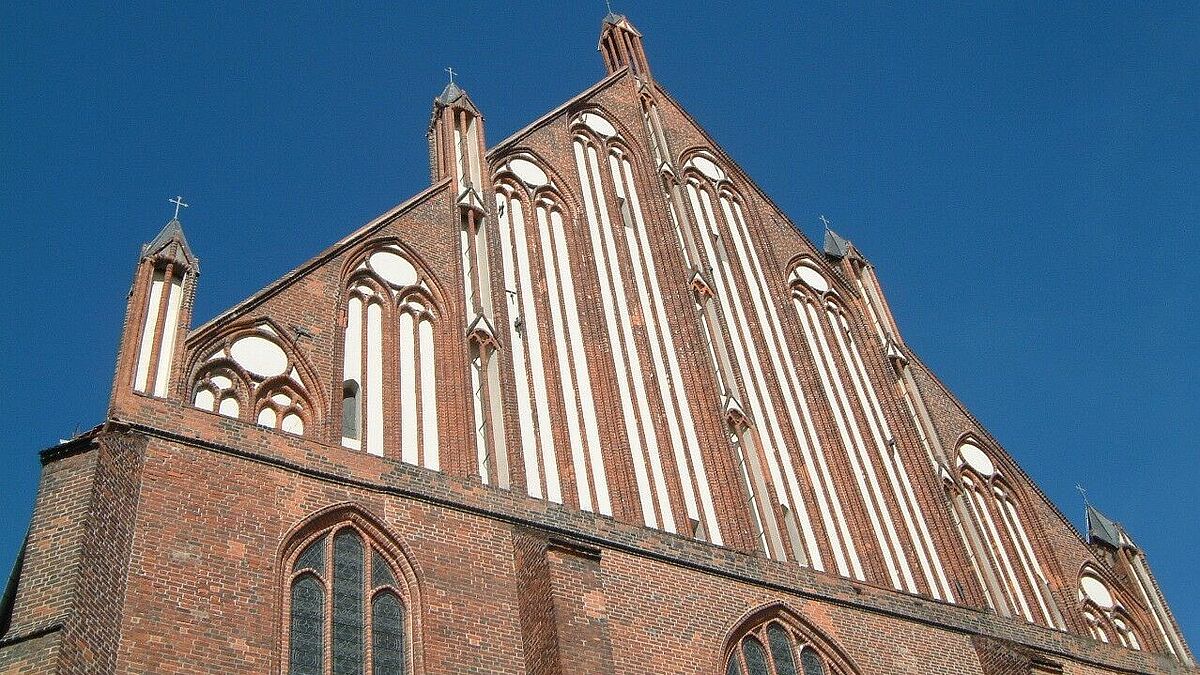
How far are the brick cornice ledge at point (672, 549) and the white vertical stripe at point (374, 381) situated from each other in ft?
1.83

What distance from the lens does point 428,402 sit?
1504cm

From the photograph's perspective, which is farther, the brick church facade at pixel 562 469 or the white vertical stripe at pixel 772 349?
the white vertical stripe at pixel 772 349

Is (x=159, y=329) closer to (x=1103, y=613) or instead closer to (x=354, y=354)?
(x=354, y=354)

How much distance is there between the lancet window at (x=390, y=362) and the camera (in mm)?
14352

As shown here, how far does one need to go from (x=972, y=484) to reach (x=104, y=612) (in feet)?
48.0

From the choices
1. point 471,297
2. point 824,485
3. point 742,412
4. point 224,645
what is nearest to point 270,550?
point 224,645

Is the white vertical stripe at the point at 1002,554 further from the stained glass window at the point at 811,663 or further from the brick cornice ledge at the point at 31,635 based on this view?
the brick cornice ledge at the point at 31,635

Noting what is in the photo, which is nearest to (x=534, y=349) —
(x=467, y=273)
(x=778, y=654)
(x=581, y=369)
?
(x=581, y=369)

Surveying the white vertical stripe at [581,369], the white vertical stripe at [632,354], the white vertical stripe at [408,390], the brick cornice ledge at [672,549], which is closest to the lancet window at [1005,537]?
the brick cornice ledge at [672,549]

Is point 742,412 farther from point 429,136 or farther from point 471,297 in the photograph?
point 429,136

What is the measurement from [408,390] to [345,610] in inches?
136

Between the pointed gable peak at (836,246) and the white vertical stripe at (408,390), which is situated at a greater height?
the pointed gable peak at (836,246)

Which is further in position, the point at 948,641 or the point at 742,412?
the point at 742,412

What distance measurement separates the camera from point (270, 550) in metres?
12.2
